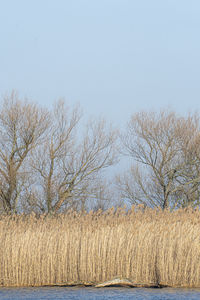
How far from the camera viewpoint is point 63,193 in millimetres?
31406

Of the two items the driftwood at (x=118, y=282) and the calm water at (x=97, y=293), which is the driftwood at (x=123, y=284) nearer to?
the driftwood at (x=118, y=282)

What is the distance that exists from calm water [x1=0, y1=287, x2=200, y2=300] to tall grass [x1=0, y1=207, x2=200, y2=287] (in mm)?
373

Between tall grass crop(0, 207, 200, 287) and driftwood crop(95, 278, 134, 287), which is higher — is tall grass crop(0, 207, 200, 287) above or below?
above

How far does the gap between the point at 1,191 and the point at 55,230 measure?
1867cm

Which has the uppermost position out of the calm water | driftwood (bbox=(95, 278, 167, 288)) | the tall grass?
the tall grass

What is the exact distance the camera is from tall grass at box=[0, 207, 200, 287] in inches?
429

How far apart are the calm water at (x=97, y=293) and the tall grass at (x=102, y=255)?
14.7 inches

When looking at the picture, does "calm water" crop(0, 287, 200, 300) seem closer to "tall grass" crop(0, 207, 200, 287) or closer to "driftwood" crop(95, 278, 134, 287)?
"driftwood" crop(95, 278, 134, 287)

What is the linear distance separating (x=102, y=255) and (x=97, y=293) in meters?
1.00

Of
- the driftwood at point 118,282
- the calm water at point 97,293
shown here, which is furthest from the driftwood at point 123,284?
the calm water at point 97,293

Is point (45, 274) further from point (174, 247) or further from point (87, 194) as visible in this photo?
point (87, 194)

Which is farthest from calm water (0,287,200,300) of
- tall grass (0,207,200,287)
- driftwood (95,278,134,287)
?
tall grass (0,207,200,287)

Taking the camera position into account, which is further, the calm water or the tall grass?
the tall grass

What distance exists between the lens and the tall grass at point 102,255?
10906mm
